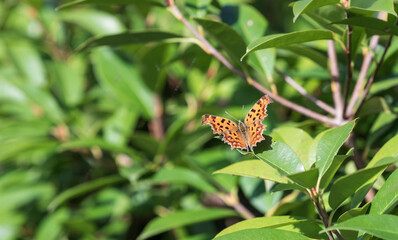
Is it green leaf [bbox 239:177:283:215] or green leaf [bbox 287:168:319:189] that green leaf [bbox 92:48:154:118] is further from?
green leaf [bbox 287:168:319:189]

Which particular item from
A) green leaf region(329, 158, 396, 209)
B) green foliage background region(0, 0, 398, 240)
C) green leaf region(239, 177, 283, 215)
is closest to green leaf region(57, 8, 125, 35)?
green foliage background region(0, 0, 398, 240)

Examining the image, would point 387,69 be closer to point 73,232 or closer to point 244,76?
point 244,76

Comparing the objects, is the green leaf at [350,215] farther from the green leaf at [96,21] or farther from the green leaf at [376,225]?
the green leaf at [96,21]

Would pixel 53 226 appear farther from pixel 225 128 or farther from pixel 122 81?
pixel 225 128

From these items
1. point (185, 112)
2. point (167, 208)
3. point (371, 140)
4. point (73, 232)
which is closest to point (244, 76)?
point (371, 140)

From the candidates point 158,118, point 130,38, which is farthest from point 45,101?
point 130,38
